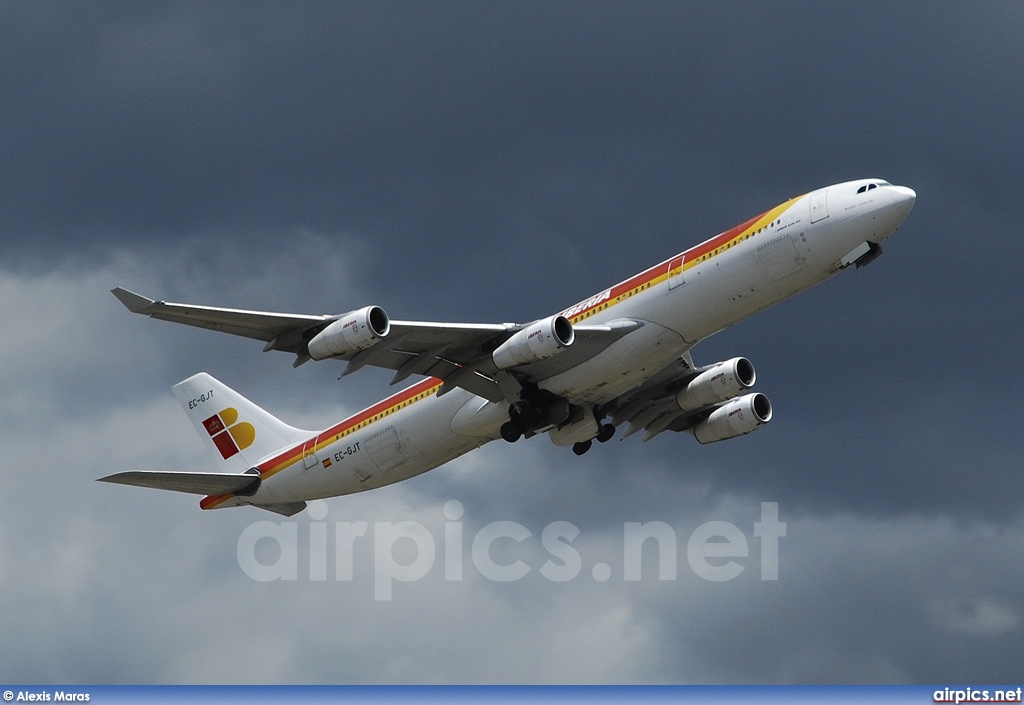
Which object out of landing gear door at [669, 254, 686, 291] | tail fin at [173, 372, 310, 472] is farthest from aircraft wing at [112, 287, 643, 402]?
tail fin at [173, 372, 310, 472]

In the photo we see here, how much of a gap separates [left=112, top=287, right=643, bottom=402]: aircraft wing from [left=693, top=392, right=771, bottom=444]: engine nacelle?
9.46 metres

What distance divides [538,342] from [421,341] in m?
3.98

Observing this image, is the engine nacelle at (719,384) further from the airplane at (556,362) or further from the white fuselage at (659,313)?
the white fuselage at (659,313)

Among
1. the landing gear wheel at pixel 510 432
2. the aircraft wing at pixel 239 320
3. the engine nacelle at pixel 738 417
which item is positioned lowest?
the landing gear wheel at pixel 510 432

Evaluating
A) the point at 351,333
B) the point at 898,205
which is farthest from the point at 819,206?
the point at 351,333

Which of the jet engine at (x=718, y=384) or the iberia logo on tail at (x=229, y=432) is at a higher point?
the iberia logo on tail at (x=229, y=432)

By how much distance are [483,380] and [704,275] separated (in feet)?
28.8

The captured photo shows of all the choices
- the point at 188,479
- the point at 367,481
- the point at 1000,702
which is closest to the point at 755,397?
the point at 367,481

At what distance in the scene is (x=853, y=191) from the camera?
42781mm

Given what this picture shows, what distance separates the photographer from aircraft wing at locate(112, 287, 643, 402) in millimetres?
42156

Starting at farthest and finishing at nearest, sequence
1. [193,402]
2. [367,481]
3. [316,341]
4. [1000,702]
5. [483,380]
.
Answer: [193,402] < [367,481] < [483,380] < [316,341] < [1000,702]

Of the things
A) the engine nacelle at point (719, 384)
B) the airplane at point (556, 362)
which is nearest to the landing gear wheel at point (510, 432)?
the airplane at point (556, 362)

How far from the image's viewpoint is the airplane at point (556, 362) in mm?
42656

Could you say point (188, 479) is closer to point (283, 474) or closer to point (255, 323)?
point (283, 474)
